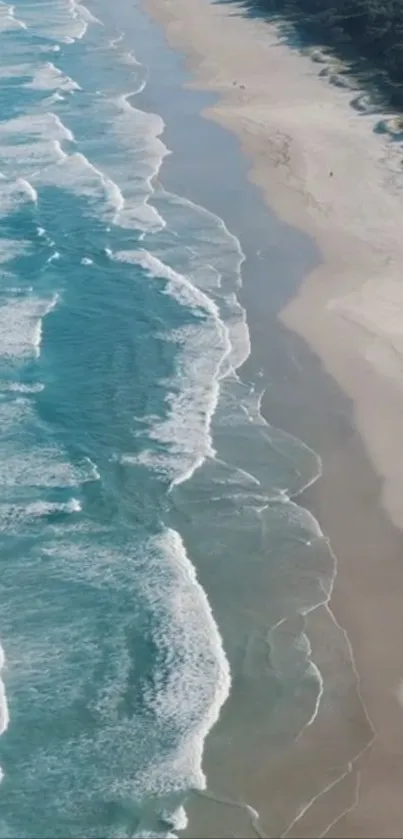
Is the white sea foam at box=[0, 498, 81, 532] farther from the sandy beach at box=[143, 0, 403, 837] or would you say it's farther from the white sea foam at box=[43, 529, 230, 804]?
the sandy beach at box=[143, 0, 403, 837]

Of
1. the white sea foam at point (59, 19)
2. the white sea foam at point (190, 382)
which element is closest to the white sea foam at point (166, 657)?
the white sea foam at point (190, 382)

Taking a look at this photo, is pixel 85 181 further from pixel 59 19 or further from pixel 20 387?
pixel 59 19

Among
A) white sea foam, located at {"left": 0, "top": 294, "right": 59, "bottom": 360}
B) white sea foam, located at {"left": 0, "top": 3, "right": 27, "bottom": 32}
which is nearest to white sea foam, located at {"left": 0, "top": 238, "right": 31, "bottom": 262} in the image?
white sea foam, located at {"left": 0, "top": 294, "right": 59, "bottom": 360}

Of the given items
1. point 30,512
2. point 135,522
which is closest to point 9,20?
point 30,512

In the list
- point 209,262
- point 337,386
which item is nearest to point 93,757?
point 337,386

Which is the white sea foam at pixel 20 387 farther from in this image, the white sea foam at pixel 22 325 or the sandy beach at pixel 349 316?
the sandy beach at pixel 349 316

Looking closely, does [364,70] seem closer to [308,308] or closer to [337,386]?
[308,308]
